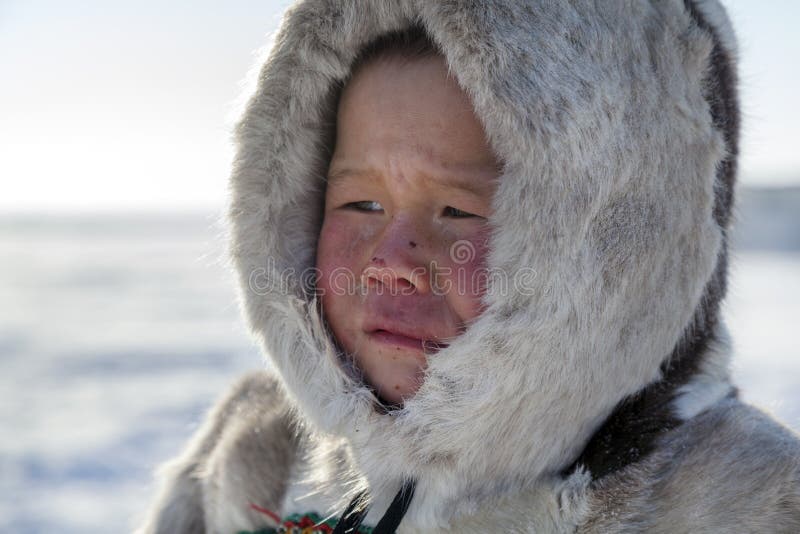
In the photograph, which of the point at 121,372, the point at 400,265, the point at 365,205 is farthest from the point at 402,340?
the point at 121,372

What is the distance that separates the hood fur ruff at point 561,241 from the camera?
0.89 meters

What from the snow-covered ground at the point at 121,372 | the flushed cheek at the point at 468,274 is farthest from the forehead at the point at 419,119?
the snow-covered ground at the point at 121,372

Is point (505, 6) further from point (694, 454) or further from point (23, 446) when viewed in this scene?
point (23, 446)

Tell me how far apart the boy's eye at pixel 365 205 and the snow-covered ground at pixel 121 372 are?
252 millimetres

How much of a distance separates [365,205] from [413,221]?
0.42 feet

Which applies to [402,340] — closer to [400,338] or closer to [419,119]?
[400,338]

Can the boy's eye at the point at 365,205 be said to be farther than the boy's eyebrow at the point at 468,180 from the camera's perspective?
Yes

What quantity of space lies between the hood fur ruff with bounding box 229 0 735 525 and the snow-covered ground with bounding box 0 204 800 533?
0.32 meters

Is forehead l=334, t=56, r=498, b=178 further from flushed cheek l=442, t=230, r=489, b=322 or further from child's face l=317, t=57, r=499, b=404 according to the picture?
flushed cheek l=442, t=230, r=489, b=322

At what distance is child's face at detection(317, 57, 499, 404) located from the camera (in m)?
0.98

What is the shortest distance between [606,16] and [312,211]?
1.89ft

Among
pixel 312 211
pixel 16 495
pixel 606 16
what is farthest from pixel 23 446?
pixel 606 16

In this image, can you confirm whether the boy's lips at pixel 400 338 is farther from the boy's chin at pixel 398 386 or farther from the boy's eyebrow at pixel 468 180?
the boy's eyebrow at pixel 468 180

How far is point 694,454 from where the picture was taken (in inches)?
36.1
